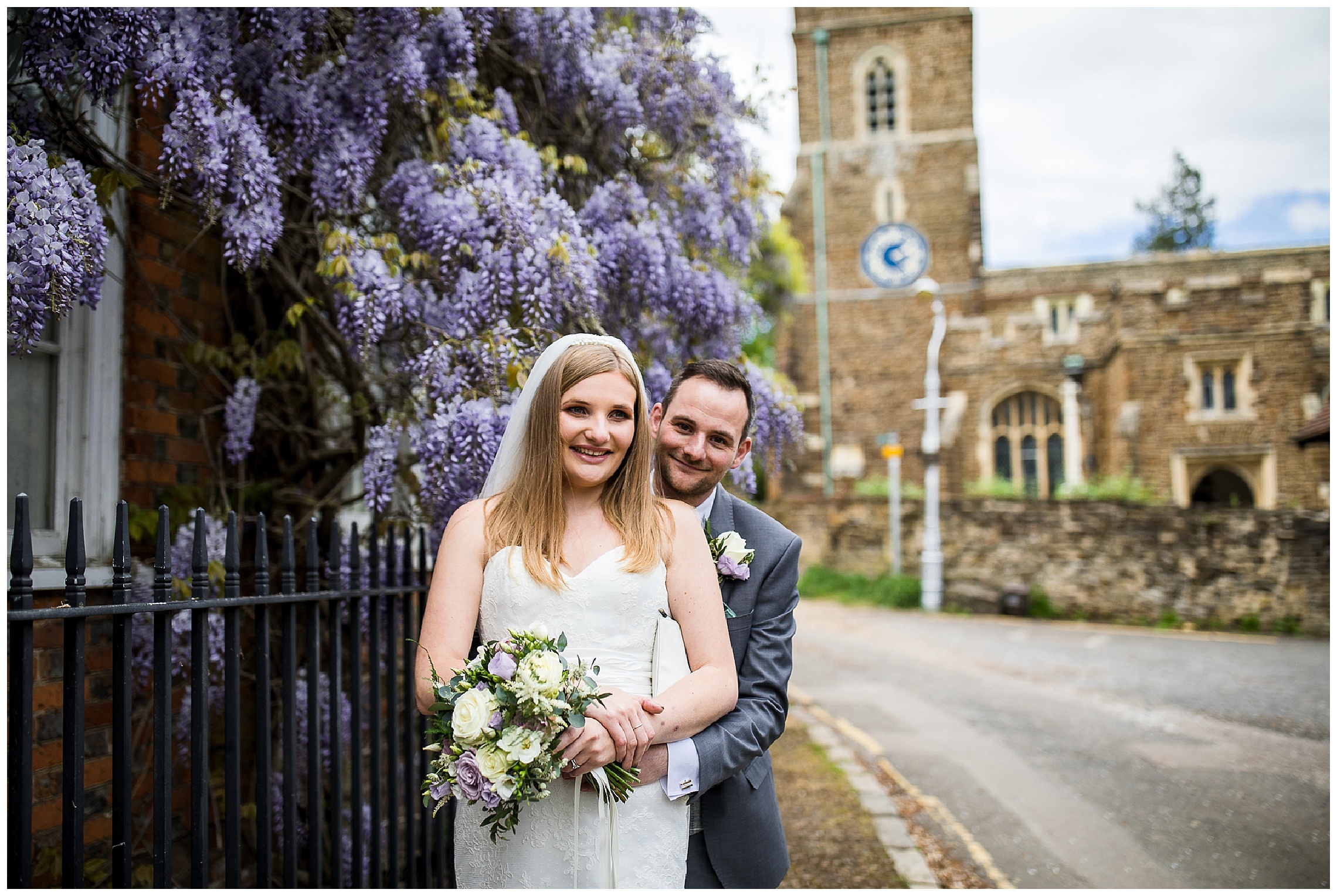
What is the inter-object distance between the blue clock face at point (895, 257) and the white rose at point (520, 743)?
2566 centimetres

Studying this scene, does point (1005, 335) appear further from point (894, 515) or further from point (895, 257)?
point (894, 515)

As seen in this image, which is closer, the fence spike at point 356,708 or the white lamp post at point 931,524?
the fence spike at point 356,708

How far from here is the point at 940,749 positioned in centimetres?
729

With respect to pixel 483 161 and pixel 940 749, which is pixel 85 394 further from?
pixel 940 749

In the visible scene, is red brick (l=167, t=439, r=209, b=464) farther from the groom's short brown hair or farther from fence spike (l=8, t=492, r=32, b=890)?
the groom's short brown hair

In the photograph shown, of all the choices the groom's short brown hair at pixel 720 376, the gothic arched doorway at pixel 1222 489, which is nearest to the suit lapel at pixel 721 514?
the groom's short brown hair at pixel 720 376

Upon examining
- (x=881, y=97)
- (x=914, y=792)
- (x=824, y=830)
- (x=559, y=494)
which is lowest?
(x=914, y=792)

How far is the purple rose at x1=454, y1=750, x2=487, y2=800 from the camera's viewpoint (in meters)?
1.80

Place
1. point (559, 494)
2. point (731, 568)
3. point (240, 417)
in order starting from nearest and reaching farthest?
point (559, 494)
point (731, 568)
point (240, 417)

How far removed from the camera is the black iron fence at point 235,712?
2.04 m

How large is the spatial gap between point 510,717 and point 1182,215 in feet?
155

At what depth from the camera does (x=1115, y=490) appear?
19.7 meters

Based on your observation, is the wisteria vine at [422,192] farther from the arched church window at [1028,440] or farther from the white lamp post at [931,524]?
the arched church window at [1028,440]

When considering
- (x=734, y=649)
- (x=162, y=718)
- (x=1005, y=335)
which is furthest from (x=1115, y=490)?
(x=162, y=718)
